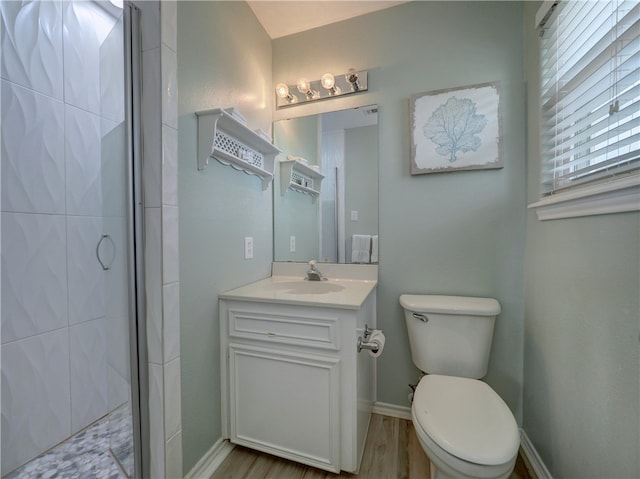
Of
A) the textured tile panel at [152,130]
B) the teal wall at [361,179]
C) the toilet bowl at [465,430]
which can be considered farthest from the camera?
the teal wall at [361,179]

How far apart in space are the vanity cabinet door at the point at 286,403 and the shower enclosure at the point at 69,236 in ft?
1.36

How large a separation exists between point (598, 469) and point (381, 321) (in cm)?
92

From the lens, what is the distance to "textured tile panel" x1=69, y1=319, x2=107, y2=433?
129 cm

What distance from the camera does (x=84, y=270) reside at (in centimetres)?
134

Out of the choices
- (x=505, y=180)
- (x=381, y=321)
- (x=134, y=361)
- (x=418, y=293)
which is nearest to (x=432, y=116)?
(x=505, y=180)

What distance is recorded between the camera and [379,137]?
5.12 feet

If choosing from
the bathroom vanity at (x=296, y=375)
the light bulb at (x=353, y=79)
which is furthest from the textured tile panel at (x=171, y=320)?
the light bulb at (x=353, y=79)

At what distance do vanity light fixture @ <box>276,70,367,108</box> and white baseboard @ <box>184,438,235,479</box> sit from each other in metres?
1.99

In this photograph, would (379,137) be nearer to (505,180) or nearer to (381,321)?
(505,180)

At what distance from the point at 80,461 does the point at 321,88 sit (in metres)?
2.31

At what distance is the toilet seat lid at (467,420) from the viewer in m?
0.79

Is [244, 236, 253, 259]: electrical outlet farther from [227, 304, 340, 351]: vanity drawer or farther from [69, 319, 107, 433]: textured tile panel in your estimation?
[69, 319, 107, 433]: textured tile panel

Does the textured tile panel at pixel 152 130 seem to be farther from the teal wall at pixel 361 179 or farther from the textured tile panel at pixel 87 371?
the teal wall at pixel 361 179

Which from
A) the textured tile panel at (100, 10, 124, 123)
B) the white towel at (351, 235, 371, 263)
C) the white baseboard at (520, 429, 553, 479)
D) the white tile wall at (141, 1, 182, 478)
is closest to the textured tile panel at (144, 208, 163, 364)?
the white tile wall at (141, 1, 182, 478)
